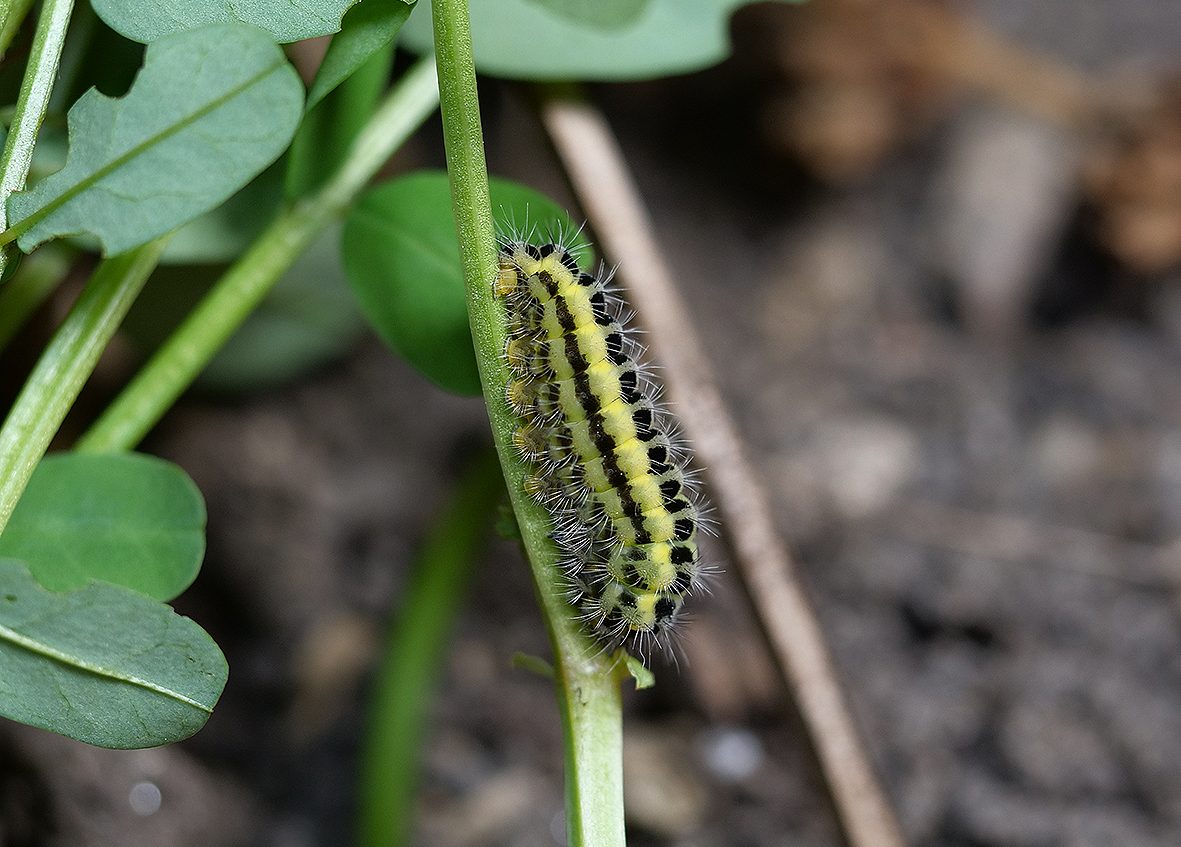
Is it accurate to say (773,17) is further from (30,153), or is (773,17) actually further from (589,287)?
(30,153)

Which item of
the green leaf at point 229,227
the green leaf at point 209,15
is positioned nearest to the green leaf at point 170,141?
the green leaf at point 209,15

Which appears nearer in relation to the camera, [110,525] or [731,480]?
[110,525]

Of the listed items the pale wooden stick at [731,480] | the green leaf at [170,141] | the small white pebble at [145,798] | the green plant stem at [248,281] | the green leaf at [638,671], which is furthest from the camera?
the small white pebble at [145,798]

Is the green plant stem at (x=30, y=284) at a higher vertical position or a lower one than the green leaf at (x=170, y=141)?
lower

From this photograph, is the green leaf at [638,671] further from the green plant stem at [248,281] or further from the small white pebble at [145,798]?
the small white pebble at [145,798]

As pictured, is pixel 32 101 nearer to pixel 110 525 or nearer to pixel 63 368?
pixel 63 368

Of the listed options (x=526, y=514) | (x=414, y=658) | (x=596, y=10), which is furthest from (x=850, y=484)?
(x=526, y=514)
